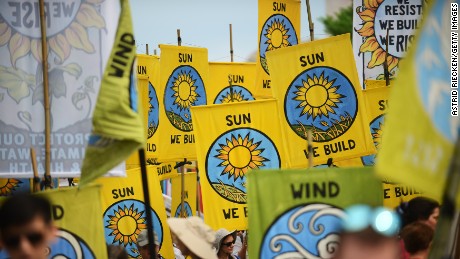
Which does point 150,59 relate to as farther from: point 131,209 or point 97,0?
point 97,0

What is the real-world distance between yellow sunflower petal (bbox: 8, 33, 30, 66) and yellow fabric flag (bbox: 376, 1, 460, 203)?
14.2 feet

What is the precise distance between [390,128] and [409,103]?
14 centimetres

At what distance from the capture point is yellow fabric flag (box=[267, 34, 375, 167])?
12.0 m

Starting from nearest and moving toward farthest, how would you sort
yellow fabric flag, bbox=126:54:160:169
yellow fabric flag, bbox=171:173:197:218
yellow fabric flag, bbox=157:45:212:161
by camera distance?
yellow fabric flag, bbox=126:54:160:169, yellow fabric flag, bbox=157:45:212:161, yellow fabric flag, bbox=171:173:197:218

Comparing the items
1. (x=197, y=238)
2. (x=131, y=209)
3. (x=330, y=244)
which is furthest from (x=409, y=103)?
(x=131, y=209)

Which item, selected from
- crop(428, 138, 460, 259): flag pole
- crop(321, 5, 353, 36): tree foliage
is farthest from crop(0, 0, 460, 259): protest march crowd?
crop(321, 5, 353, 36): tree foliage

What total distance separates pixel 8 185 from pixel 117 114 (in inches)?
218

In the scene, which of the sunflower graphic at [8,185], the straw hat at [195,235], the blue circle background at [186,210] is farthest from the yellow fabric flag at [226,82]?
the straw hat at [195,235]

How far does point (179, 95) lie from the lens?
1602 centimetres

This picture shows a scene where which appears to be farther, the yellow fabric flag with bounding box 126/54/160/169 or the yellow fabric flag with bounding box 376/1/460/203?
the yellow fabric flag with bounding box 126/54/160/169

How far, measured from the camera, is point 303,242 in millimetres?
7012

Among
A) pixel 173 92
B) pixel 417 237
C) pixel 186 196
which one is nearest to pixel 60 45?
pixel 417 237

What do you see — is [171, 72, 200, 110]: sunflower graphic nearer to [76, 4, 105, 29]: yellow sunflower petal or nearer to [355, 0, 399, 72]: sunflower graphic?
[355, 0, 399, 72]: sunflower graphic

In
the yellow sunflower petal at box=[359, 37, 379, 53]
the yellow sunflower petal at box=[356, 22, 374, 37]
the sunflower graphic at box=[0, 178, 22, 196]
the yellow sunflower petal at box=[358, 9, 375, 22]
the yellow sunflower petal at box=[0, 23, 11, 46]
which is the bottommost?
the sunflower graphic at box=[0, 178, 22, 196]
